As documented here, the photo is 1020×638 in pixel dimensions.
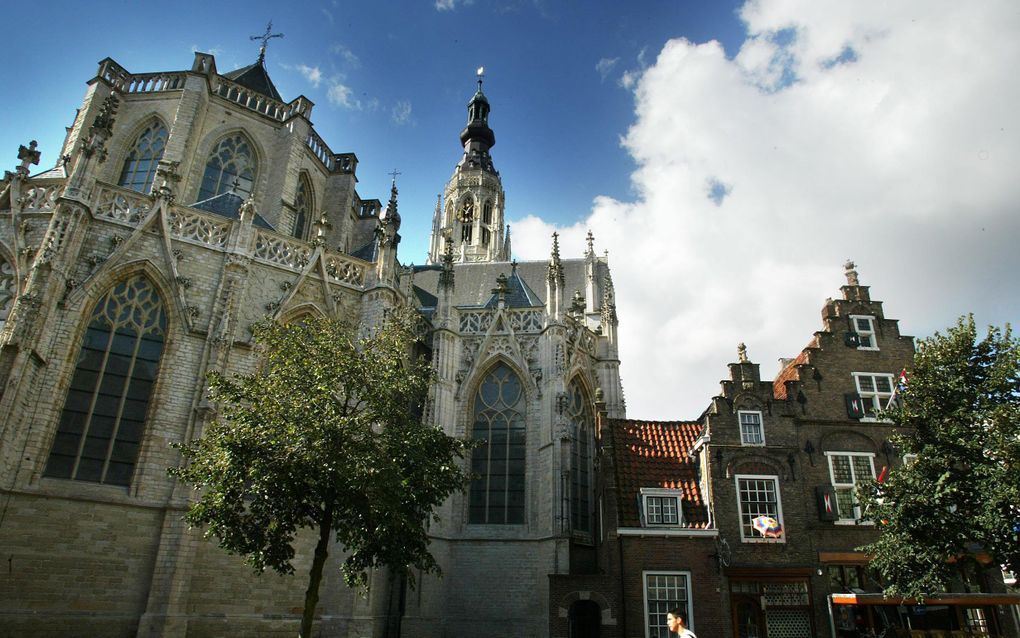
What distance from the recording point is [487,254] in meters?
47.9

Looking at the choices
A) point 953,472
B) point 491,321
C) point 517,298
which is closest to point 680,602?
point 953,472

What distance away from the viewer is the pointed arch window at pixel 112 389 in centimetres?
1505

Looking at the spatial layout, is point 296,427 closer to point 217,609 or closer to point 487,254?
point 217,609

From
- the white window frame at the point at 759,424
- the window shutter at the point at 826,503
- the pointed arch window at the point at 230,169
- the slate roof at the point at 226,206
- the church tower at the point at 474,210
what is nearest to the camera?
the window shutter at the point at 826,503

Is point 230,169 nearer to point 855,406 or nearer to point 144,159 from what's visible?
point 144,159

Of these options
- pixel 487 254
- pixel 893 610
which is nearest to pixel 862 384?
pixel 893 610

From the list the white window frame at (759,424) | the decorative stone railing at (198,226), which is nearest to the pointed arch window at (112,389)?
the decorative stone railing at (198,226)

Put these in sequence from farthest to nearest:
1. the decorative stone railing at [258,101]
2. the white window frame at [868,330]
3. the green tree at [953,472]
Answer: the decorative stone railing at [258,101] → the white window frame at [868,330] → the green tree at [953,472]

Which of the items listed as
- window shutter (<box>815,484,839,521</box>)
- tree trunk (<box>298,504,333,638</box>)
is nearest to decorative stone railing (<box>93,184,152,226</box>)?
tree trunk (<box>298,504,333,638</box>)

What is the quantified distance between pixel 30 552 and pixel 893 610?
19.8m

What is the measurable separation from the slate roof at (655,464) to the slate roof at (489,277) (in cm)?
1242

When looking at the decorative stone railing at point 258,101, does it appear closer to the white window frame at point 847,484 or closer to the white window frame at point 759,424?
the white window frame at point 759,424

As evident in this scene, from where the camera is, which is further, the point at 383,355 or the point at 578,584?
the point at 578,584

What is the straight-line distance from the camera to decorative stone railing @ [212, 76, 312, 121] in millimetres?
25156
